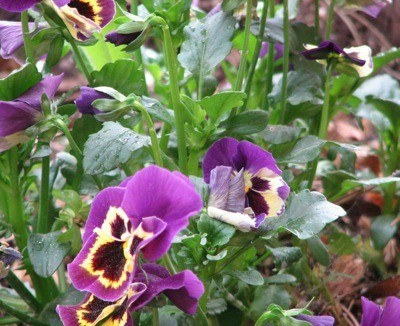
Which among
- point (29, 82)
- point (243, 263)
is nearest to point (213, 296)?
point (243, 263)

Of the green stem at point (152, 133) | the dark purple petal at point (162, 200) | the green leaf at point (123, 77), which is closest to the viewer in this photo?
the dark purple petal at point (162, 200)

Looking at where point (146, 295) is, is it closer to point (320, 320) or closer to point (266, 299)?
point (320, 320)

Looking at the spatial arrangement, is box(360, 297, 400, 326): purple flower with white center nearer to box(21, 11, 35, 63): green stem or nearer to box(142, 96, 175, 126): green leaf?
box(142, 96, 175, 126): green leaf

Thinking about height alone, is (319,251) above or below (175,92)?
below

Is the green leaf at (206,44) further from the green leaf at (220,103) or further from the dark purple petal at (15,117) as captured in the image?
the dark purple petal at (15,117)

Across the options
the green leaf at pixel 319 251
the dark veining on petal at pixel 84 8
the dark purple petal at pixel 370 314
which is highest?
the dark veining on petal at pixel 84 8

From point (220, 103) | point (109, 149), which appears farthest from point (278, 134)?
point (109, 149)

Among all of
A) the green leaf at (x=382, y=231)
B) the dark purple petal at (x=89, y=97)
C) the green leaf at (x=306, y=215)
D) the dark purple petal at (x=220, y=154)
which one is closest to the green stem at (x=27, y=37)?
the dark purple petal at (x=89, y=97)

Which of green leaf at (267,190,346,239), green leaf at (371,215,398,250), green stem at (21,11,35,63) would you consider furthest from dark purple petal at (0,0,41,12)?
green leaf at (371,215,398,250)
